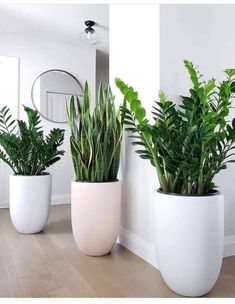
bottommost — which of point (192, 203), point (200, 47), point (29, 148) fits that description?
point (192, 203)

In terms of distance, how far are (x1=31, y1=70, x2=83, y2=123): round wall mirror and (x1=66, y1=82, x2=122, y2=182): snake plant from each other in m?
1.74

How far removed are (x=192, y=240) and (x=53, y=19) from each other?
9.35ft

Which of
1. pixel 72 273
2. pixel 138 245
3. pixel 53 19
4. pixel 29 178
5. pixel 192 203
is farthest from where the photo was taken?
pixel 53 19

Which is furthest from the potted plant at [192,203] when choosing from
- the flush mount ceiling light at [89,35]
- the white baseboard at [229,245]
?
the flush mount ceiling light at [89,35]

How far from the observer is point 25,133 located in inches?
90.4

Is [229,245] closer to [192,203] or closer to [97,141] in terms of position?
[192,203]

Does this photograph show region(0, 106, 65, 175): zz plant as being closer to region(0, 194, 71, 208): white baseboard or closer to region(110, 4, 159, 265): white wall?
region(110, 4, 159, 265): white wall

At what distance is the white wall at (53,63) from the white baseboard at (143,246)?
5.91 ft

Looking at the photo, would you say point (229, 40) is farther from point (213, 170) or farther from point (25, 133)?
point (25, 133)

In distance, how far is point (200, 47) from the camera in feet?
5.90

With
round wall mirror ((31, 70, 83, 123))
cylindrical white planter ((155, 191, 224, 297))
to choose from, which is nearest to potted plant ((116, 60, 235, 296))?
cylindrical white planter ((155, 191, 224, 297))

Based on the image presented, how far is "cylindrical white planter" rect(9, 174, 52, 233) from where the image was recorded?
7.43 ft

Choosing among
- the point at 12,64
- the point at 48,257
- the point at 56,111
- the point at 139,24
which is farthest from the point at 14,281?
the point at 12,64

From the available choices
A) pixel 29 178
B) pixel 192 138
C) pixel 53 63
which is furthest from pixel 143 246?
pixel 53 63
